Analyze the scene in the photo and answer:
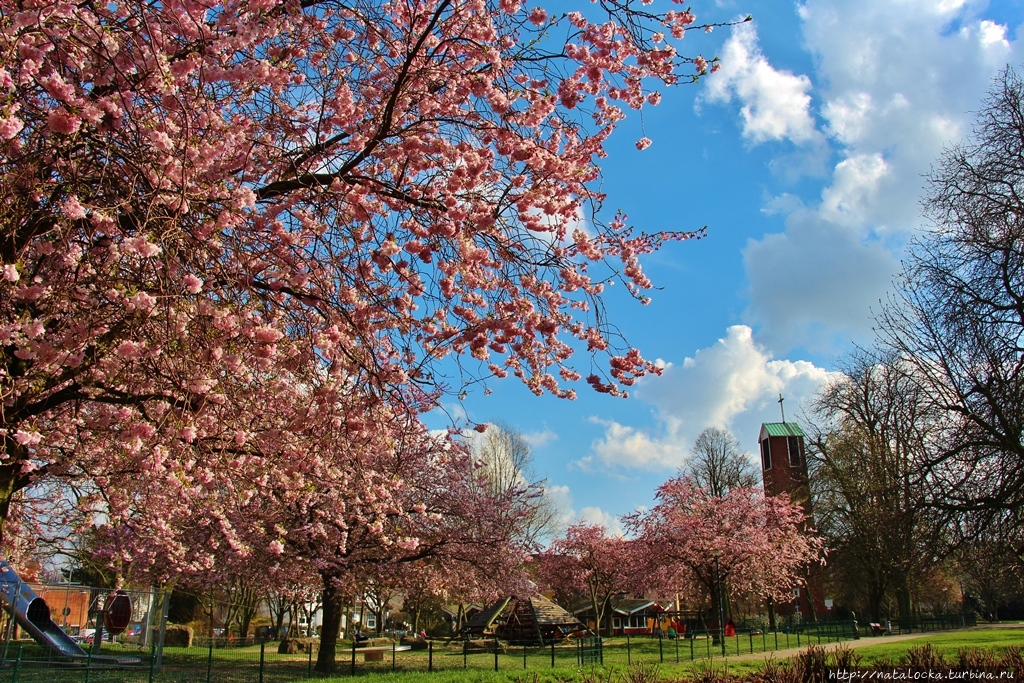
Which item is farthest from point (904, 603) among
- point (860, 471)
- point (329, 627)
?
point (329, 627)

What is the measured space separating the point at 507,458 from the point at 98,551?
21118mm

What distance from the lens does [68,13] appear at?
4574 mm

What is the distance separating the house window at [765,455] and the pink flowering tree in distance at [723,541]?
2646cm

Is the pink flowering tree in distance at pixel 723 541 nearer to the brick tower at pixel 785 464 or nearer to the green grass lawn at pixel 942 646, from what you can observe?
the green grass lawn at pixel 942 646

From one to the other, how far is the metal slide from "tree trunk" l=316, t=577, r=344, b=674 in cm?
556

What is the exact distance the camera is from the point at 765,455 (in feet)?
185

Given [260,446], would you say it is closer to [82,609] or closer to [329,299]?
[329,299]

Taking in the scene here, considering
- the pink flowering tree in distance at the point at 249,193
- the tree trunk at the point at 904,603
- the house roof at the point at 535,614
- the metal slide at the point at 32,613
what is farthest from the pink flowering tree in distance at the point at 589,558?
the pink flowering tree in distance at the point at 249,193

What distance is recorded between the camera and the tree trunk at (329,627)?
59.5 ft

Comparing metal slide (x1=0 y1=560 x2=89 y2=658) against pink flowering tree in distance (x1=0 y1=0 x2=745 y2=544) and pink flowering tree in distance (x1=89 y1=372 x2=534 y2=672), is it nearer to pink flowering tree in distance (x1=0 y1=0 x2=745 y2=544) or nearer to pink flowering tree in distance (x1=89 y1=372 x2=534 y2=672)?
pink flowering tree in distance (x1=89 y1=372 x2=534 y2=672)

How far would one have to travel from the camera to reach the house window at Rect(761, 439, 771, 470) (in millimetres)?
55138

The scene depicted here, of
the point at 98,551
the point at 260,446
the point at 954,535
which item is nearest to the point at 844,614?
the point at 954,535

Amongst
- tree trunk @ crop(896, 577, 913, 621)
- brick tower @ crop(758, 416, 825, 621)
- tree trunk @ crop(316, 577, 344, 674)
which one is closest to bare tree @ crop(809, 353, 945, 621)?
tree trunk @ crop(896, 577, 913, 621)

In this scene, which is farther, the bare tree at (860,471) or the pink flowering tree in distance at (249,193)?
the bare tree at (860,471)
